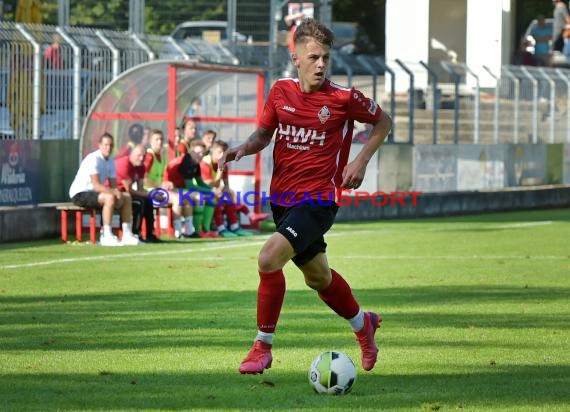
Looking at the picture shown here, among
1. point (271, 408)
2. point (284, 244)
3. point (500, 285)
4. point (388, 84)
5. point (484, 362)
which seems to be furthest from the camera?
point (388, 84)

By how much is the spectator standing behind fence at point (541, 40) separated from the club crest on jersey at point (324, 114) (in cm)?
4048

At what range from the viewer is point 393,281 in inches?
619

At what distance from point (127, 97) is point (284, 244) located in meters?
15.8

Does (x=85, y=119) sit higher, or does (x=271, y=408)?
(x=85, y=119)

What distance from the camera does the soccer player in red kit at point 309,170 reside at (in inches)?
346

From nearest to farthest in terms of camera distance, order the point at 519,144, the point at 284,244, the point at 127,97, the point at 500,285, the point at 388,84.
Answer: the point at 284,244, the point at 500,285, the point at 127,97, the point at 388,84, the point at 519,144

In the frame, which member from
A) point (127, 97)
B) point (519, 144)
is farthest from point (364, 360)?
point (519, 144)

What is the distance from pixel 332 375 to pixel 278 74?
2290 cm

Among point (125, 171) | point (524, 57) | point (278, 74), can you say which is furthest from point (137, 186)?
point (524, 57)

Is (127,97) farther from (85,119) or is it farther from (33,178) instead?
(33,178)

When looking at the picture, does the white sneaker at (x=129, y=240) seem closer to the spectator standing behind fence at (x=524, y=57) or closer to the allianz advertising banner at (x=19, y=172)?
the allianz advertising banner at (x=19, y=172)

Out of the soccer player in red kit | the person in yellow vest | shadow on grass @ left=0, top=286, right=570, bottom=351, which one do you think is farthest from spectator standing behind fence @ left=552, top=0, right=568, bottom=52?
the soccer player in red kit

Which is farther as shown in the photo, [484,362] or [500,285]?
[500,285]

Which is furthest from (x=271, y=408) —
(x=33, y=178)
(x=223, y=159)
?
(x=33, y=178)
